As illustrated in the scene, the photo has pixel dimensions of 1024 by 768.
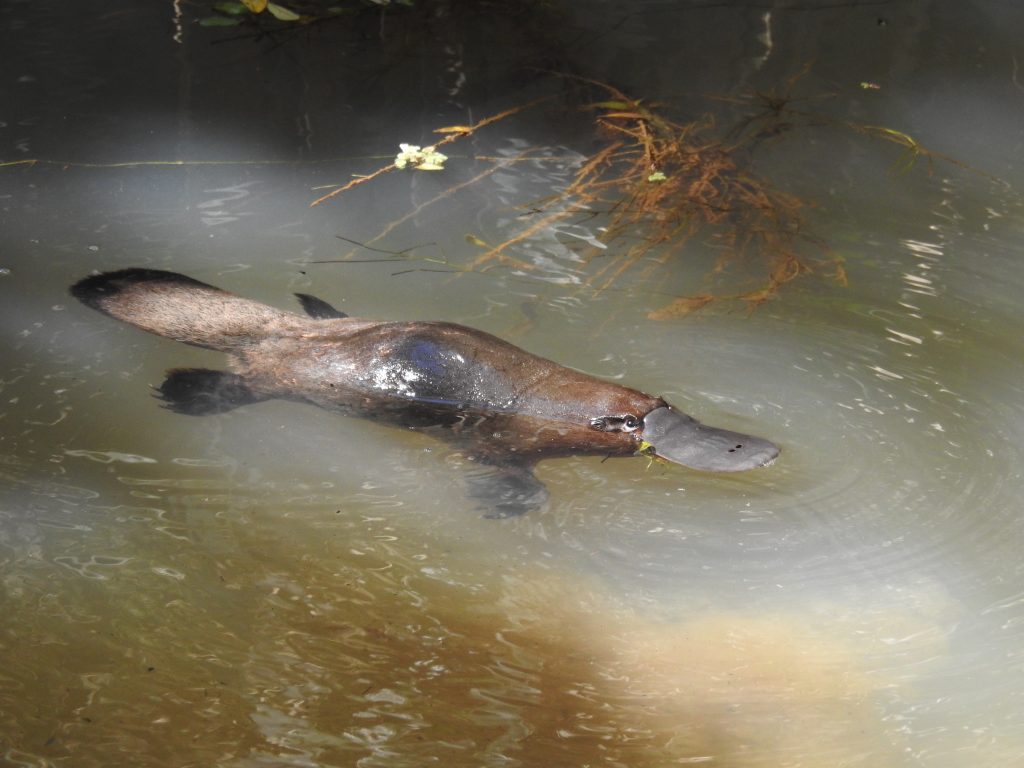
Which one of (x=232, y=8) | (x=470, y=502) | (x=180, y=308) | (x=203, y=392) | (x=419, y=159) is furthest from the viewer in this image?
(x=232, y=8)

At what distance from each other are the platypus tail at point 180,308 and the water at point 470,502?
0.09 m

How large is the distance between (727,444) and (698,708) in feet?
3.42

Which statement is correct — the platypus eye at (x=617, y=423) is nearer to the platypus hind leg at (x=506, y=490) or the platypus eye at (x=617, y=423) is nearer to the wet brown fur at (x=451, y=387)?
the wet brown fur at (x=451, y=387)

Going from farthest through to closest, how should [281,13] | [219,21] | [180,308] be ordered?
1. [219,21]
2. [281,13]
3. [180,308]

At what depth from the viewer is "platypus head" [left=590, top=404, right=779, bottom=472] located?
126 inches

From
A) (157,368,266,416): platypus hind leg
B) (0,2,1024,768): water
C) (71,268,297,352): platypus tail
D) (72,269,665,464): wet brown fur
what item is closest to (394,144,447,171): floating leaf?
(0,2,1024,768): water

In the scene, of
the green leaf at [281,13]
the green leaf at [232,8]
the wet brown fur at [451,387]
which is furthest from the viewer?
the green leaf at [232,8]

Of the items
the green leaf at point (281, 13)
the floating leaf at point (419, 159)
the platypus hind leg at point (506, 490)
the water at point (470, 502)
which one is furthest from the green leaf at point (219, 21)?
the platypus hind leg at point (506, 490)

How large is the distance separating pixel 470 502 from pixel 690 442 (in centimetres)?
70

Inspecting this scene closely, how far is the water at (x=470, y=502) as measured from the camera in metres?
2.39

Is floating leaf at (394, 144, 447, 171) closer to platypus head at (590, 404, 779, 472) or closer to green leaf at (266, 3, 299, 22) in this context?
green leaf at (266, 3, 299, 22)

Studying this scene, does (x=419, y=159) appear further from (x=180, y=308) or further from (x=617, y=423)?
(x=617, y=423)

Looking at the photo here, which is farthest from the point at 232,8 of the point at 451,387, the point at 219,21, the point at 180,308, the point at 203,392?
the point at 451,387

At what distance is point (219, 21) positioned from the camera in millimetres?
6211
